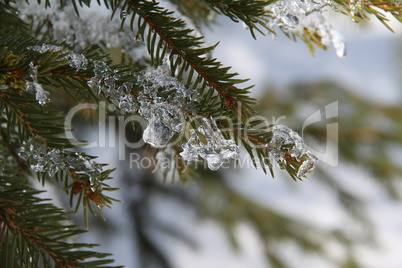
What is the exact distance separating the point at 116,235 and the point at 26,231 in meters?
1.86

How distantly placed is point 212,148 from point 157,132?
9 centimetres

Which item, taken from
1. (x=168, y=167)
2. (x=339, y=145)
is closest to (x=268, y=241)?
(x=339, y=145)

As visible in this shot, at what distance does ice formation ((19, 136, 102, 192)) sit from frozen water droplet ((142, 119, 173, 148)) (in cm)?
10

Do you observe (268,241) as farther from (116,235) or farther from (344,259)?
(116,235)

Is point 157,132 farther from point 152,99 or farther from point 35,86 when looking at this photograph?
point 35,86

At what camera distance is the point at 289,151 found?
21.5 inches

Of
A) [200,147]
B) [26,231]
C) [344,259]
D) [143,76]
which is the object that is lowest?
[344,259]

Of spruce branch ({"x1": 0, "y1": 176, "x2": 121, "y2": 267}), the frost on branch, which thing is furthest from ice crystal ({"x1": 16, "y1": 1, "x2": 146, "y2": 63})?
spruce branch ({"x1": 0, "y1": 176, "x2": 121, "y2": 267})

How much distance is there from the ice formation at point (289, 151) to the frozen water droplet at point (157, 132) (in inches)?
6.2

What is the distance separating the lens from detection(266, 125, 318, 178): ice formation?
0.53 metres

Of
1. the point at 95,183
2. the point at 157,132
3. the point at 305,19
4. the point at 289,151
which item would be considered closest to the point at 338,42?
the point at 305,19

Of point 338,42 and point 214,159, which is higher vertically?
point 338,42

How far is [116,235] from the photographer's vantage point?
93.0 inches

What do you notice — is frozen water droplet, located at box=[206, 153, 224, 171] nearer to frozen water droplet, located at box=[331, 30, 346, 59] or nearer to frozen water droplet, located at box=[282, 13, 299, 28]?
frozen water droplet, located at box=[282, 13, 299, 28]
